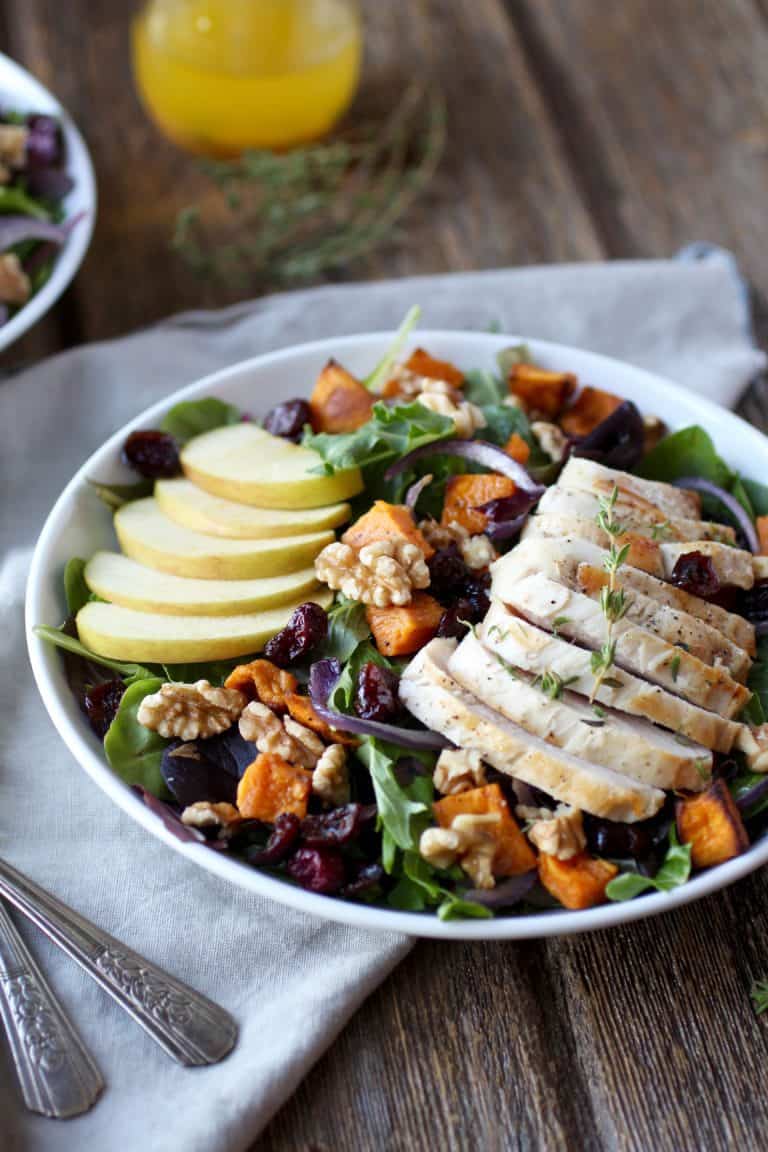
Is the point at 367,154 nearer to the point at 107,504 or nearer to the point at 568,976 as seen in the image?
the point at 107,504

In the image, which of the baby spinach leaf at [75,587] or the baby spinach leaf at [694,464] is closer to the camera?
the baby spinach leaf at [75,587]

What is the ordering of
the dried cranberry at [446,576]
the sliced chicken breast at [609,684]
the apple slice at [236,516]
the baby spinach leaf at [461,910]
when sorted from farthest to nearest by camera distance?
the apple slice at [236,516]
the dried cranberry at [446,576]
the sliced chicken breast at [609,684]
the baby spinach leaf at [461,910]

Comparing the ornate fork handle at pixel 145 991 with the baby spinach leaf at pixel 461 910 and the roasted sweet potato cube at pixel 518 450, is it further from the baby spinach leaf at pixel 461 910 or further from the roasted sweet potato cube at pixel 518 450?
the roasted sweet potato cube at pixel 518 450

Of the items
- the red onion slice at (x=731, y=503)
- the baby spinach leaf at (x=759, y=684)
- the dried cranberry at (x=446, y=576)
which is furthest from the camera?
the red onion slice at (x=731, y=503)

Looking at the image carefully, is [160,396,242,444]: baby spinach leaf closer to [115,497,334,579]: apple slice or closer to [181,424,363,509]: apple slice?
[181,424,363,509]: apple slice

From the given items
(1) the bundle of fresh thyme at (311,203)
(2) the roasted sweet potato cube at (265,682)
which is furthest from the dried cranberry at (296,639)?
(1) the bundle of fresh thyme at (311,203)

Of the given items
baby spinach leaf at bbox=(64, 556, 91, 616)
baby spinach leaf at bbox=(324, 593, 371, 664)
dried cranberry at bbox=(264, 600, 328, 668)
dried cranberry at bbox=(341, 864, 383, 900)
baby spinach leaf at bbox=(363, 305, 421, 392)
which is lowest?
dried cranberry at bbox=(341, 864, 383, 900)

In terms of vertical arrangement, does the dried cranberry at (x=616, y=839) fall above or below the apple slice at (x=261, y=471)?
below

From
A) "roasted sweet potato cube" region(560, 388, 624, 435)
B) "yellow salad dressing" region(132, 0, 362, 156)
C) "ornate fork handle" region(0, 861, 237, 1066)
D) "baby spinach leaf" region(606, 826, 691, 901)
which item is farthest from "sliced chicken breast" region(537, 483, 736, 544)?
"yellow salad dressing" region(132, 0, 362, 156)
